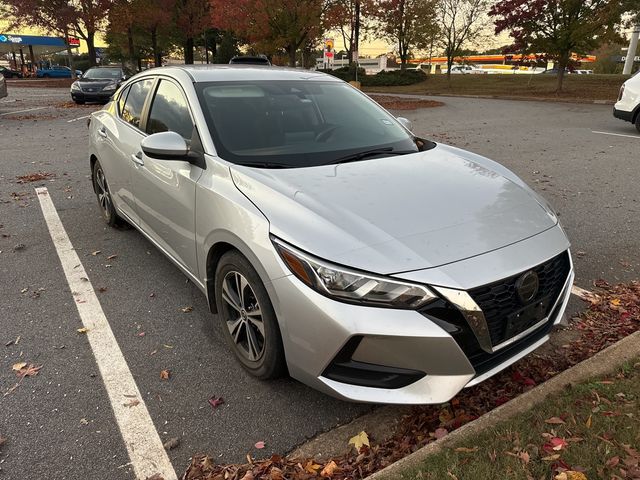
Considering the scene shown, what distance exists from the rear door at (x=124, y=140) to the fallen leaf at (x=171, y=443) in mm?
2281

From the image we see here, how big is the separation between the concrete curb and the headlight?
63cm

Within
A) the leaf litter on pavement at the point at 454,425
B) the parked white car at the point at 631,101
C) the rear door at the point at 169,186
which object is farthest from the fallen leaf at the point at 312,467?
the parked white car at the point at 631,101

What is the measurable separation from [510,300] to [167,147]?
210 cm

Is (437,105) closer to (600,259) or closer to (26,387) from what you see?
(600,259)

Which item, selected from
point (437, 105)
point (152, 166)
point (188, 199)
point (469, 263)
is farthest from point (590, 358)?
point (437, 105)

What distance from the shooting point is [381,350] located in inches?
82.9

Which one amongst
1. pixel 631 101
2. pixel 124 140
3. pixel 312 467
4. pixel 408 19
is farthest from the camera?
pixel 408 19

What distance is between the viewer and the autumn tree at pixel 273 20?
22389mm

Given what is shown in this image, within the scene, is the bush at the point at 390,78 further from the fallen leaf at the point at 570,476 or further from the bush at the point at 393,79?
the fallen leaf at the point at 570,476

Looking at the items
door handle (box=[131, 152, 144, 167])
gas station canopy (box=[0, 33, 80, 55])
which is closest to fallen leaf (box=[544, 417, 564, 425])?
door handle (box=[131, 152, 144, 167])

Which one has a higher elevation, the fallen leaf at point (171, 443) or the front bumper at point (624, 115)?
the front bumper at point (624, 115)

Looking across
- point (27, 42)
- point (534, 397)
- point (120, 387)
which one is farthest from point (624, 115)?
point (27, 42)

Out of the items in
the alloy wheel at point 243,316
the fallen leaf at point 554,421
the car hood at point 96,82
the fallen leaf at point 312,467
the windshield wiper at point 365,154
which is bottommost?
the fallen leaf at point 312,467

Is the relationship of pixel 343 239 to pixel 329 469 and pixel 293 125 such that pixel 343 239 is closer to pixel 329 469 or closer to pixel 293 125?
pixel 329 469
